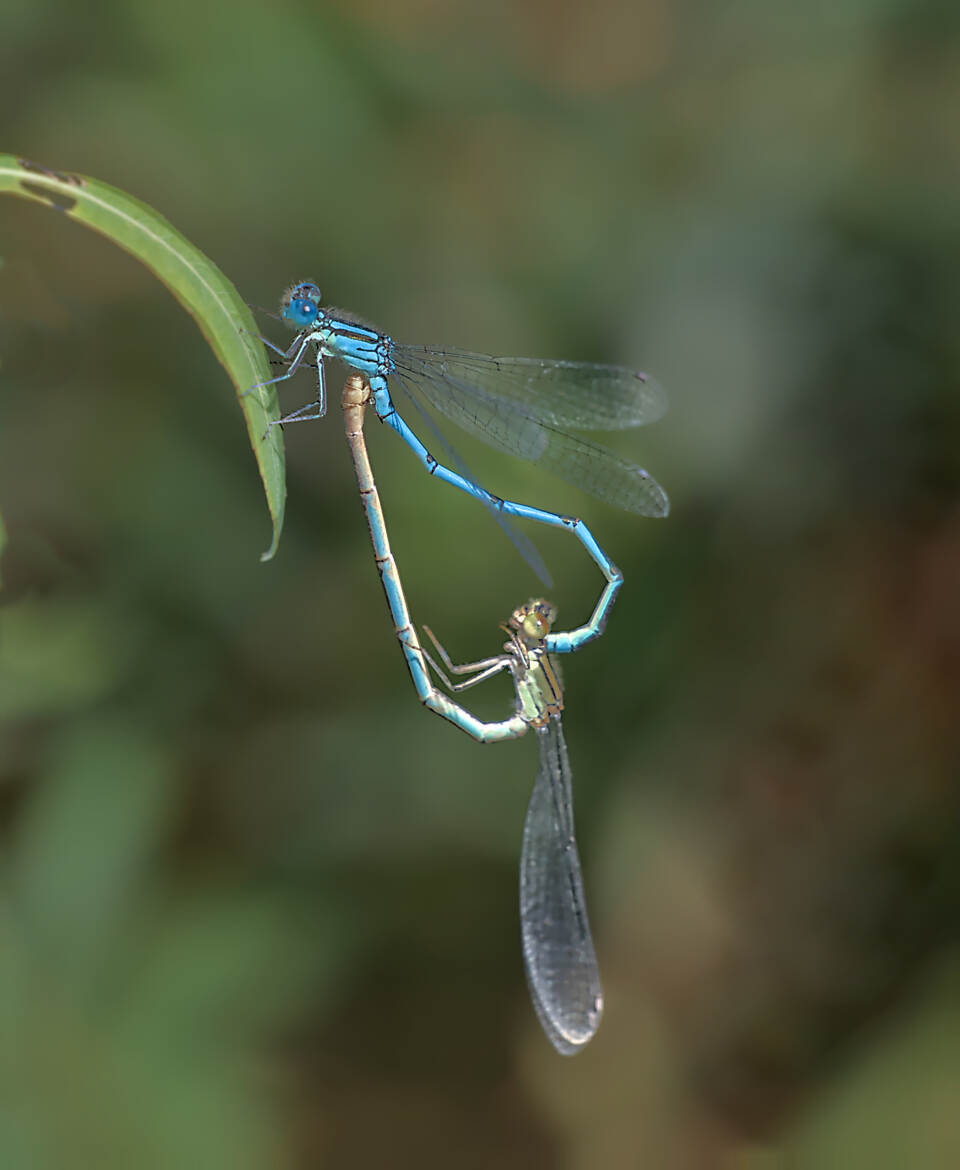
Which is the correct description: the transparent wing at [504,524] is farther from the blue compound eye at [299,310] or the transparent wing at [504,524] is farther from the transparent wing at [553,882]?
the transparent wing at [553,882]

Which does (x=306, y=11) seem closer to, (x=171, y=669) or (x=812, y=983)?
(x=171, y=669)

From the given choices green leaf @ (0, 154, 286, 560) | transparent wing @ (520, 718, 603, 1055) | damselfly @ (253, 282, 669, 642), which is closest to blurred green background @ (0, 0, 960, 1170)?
damselfly @ (253, 282, 669, 642)

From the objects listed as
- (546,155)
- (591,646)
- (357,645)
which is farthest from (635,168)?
(357,645)

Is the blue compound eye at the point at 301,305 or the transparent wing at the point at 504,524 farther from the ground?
the blue compound eye at the point at 301,305

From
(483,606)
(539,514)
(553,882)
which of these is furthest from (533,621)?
(483,606)

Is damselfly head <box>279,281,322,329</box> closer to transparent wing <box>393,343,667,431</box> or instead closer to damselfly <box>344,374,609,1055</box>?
damselfly <box>344,374,609,1055</box>

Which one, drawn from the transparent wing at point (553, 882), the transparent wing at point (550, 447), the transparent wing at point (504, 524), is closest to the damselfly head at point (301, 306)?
the transparent wing at point (504, 524)
